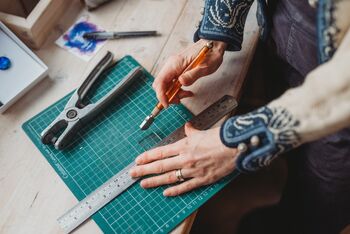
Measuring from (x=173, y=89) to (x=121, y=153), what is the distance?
7.2 inches

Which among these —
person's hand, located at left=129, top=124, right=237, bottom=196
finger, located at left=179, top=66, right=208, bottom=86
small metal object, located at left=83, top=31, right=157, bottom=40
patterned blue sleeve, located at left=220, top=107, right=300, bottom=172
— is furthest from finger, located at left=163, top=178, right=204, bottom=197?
small metal object, located at left=83, top=31, right=157, bottom=40

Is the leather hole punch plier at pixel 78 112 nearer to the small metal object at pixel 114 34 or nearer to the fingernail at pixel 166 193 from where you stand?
the small metal object at pixel 114 34

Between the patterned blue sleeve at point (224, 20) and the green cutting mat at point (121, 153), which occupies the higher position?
the patterned blue sleeve at point (224, 20)

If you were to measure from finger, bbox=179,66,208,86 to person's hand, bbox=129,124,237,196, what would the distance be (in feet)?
0.39

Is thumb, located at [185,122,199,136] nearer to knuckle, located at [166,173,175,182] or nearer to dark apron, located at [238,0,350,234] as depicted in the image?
knuckle, located at [166,173,175,182]

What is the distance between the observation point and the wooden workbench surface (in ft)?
2.85

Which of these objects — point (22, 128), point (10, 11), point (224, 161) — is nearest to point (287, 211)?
point (224, 161)

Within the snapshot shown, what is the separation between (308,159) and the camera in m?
0.99

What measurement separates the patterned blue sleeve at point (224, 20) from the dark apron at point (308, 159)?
7 cm

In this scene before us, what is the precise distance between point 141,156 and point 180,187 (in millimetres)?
106

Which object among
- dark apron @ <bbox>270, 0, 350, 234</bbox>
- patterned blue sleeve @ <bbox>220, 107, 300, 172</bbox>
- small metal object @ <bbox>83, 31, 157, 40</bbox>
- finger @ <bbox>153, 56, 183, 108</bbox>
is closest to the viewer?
patterned blue sleeve @ <bbox>220, 107, 300, 172</bbox>

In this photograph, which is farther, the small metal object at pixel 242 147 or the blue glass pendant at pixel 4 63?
the blue glass pendant at pixel 4 63

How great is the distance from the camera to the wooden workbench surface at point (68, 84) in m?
0.87

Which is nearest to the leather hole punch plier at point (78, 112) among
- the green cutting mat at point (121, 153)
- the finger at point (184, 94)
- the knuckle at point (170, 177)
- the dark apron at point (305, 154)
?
the green cutting mat at point (121, 153)
